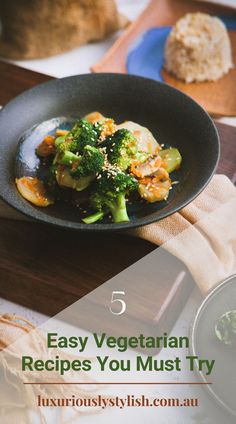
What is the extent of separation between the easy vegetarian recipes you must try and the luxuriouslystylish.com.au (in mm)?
526

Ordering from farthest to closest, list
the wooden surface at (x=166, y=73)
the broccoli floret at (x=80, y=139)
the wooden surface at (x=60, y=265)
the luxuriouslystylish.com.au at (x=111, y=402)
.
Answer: the wooden surface at (x=166, y=73), the broccoli floret at (x=80, y=139), the wooden surface at (x=60, y=265), the luxuriouslystylish.com.au at (x=111, y=402)

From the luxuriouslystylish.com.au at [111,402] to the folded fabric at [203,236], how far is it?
330 millimetres

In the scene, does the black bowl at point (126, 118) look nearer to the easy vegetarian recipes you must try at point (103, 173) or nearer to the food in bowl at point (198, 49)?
the easy vegetarian recipes you must try at point (103, 173)

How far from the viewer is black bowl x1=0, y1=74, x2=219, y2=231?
194 cm

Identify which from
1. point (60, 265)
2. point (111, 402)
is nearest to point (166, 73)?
point (60, 265)

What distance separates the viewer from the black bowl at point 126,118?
76.4 inches

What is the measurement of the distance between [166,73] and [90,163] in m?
1.20

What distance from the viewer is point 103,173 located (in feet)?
6.32

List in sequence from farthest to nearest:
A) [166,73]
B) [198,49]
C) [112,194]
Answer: [166,73] < [198,49] < [112,194]

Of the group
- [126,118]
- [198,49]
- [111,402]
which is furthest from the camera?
[198,49]

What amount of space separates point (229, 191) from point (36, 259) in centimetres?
70

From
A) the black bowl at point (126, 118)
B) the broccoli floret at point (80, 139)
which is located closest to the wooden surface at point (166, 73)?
the black bowl at point (126, 118)

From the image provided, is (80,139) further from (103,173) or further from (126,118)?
(126,118)

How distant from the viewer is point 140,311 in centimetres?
182
